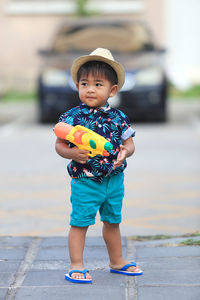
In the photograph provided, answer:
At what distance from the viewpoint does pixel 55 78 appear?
12.4 m

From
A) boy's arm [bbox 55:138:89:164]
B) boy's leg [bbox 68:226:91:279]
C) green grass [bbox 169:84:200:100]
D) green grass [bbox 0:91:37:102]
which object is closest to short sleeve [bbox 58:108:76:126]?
boy's arm [bbox 55:138:89:164]

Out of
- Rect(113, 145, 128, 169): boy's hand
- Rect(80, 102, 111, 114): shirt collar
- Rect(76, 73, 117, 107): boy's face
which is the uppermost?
Rect(76, 73, 117, 107): boy's face

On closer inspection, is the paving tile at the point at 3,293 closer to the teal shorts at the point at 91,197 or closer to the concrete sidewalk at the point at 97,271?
the concrete sidewalk at the point at 97,271

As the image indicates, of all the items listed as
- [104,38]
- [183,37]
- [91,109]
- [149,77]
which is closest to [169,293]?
[91,109]

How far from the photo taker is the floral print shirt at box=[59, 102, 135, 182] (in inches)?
148

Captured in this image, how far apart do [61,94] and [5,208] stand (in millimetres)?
6274

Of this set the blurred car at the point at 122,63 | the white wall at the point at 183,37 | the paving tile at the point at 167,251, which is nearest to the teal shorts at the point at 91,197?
the paving tile at the point at 167,251

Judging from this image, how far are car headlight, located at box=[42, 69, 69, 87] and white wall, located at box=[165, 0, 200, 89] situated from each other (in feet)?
31.6

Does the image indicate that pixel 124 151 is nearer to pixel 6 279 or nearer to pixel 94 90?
pixel 94 90

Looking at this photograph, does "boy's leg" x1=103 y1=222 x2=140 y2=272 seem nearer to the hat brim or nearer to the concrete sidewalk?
the concrete sidewalk

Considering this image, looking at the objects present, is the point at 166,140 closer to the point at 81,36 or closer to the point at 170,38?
the point at 81,36

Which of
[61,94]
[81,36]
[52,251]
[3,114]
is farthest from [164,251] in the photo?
[3,114]

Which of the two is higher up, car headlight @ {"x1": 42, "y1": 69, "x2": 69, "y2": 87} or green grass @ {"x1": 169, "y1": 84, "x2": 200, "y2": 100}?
car headlight @ {"x1": 42, "y1": 69, "x2": 69, "y2": 87}

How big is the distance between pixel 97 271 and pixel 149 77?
28.3 ft
